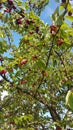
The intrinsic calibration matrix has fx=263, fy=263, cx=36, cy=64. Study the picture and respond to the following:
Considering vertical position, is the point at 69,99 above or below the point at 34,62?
below

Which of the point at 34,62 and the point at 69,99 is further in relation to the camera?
the point at 34,62

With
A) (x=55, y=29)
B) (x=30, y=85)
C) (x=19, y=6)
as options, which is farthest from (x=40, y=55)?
(x=30, y=85)

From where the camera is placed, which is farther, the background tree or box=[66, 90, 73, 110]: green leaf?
the background tree

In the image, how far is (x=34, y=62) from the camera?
627 centimetres

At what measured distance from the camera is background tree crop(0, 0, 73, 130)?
12.8 ft

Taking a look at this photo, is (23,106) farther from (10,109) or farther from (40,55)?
(40,55)

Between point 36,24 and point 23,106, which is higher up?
point 23,106

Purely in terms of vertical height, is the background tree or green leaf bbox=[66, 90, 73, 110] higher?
the background tree

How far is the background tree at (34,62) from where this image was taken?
391 cm

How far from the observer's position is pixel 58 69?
8.84 meters

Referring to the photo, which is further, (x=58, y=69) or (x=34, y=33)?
(x=58, y=69)

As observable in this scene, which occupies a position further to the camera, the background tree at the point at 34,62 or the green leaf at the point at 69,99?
the background tree at the point at 34,62

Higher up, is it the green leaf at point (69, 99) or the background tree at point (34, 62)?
the background tree at point (34, 62)

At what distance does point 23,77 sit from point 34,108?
17.8 feet
